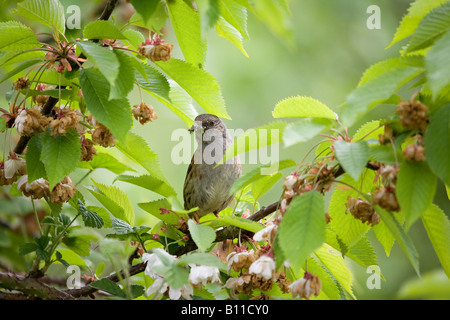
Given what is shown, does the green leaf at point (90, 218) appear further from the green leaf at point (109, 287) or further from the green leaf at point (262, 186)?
the green leaf at point (262, 186)

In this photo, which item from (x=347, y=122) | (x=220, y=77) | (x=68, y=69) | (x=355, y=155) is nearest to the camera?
(x=347, y=122)

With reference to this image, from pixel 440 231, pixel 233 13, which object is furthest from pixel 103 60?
pixel 440 231

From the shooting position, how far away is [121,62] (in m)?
1.80

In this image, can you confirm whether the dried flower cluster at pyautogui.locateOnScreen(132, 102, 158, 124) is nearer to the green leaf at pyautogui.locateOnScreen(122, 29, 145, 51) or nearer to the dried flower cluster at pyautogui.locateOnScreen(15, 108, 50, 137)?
the green leaf at pyautogui.locateOnScreen(122, 29, 145, 51)

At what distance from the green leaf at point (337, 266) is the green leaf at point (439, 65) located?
86 centimetres

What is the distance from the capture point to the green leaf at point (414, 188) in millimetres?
1411

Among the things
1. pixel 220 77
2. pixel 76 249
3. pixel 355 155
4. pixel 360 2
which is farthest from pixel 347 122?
pixel 360 2

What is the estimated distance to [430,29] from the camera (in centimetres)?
154

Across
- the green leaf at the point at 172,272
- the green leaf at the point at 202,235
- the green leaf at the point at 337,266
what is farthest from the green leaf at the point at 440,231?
the green leaf at the point at 172,272

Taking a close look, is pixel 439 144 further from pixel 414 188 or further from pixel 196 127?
pixel 196 127

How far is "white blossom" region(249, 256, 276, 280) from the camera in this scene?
1.66 metres

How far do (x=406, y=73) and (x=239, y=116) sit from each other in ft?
17.5

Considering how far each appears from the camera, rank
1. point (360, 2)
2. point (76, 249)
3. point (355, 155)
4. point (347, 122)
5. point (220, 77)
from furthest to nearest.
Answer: point (360, 2), point (220, 77), point (76, 249), point (355, 155), point (347, 122)
